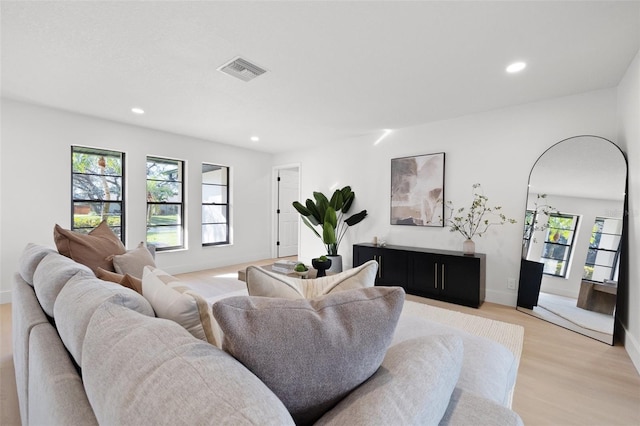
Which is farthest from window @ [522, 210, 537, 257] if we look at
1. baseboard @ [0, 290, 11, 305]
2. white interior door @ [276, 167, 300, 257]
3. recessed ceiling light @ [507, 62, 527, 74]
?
baseboard @ [0, 290, 11, 305]

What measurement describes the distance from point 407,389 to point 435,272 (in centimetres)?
325

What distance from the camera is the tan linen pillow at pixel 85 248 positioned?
197cm

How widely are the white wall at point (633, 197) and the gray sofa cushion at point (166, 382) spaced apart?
9.98ft

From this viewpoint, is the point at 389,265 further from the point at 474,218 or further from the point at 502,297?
the point at 502,297

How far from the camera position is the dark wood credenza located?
3.36 meters

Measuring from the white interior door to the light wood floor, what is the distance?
14.6ft

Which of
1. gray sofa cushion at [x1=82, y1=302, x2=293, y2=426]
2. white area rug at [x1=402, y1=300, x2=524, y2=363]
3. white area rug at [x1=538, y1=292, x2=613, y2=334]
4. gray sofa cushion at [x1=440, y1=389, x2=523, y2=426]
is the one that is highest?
gray sofa cushion at [x1=82, y1=302, x2=293, y2=426]

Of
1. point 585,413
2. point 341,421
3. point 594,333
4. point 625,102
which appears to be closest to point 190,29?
point 341,421

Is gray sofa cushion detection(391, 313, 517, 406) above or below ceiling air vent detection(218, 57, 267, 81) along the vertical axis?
below

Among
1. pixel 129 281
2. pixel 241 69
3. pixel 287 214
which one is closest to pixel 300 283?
pixel 129 281

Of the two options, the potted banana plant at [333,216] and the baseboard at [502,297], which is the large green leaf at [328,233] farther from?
the baseboard at [502,297]

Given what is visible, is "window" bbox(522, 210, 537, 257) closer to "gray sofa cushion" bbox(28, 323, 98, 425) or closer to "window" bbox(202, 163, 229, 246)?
"gray sofa cushion" bbox(28, 323, 98, 425)

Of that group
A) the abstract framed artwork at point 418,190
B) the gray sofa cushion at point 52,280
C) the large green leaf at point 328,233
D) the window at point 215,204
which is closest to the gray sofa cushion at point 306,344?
the gray sofa cushion at point 52,280

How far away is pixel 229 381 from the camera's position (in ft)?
1.64
